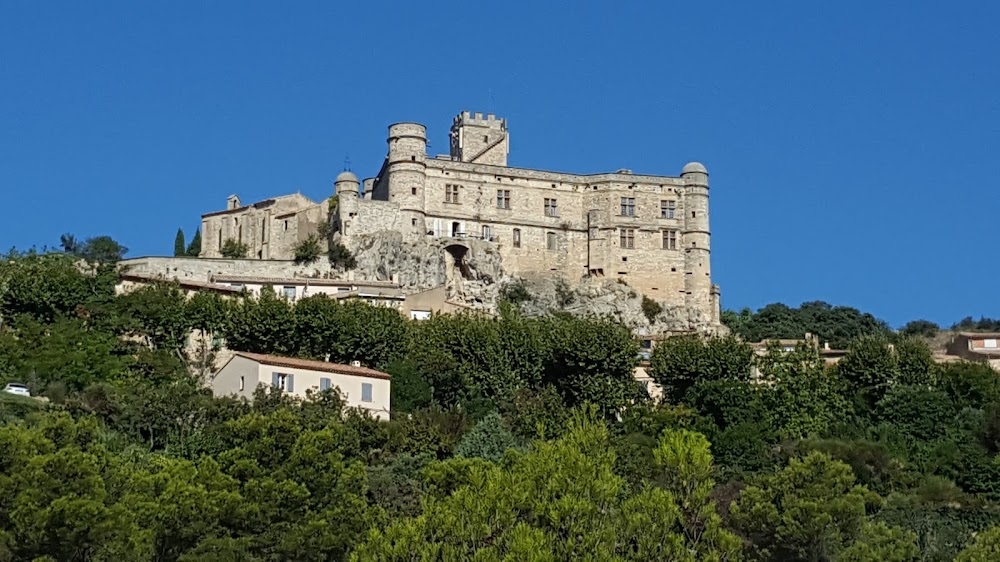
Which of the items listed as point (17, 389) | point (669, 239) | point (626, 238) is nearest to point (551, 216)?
point (626, 238)

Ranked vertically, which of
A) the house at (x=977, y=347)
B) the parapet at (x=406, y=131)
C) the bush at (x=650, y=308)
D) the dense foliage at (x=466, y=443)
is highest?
the parapet at (x=406, y=131)

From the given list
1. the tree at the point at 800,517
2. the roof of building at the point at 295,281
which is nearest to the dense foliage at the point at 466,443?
the tree at the point at 800,517

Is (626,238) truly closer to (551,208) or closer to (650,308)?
(551,208)

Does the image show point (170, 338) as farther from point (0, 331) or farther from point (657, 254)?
point (657, 254)

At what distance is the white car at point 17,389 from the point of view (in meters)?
56.5

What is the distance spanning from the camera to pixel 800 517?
47.6m

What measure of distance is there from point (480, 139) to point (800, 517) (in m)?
53.9

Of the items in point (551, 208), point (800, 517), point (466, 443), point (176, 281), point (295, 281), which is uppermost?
point (551, 208)

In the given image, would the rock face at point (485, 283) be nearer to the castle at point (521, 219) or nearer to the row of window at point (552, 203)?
the castle at point (521, 219)

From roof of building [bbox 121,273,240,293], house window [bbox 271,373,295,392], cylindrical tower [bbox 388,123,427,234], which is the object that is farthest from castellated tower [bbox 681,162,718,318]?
house window [bbox 271,373,295,392]

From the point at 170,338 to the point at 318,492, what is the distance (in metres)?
22.4

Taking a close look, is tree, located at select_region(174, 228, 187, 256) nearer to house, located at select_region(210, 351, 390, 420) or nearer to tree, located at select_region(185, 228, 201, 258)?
tree, located at select_region(185, 228, 201, 258)

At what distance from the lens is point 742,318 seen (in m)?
110

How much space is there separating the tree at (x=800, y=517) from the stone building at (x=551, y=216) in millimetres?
39576
